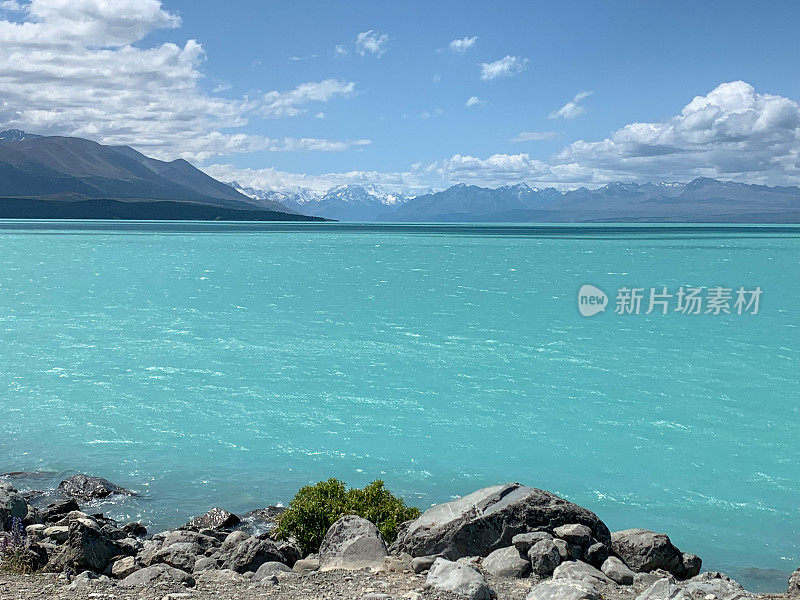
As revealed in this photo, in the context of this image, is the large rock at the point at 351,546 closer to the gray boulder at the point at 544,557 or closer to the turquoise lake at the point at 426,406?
the gray boulder at the point at 544,557

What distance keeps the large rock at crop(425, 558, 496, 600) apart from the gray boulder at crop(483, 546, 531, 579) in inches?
46.7

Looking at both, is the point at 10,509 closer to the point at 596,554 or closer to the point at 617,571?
the point at 596,554

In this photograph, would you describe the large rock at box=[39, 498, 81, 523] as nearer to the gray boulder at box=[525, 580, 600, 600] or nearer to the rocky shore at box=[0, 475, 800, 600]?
the rocky shore at box=[0, 475, 800, 600]

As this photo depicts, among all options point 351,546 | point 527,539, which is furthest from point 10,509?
point 527,539

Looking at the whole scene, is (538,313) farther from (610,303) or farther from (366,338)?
(366,338)

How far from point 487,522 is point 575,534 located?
141cm

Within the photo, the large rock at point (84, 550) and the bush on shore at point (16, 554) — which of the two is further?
the large rock at point (84, 550)

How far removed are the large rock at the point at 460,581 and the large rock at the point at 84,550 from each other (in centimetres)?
524

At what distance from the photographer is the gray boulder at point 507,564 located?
35.2ft

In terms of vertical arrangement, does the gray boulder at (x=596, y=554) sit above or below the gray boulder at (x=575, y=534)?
below

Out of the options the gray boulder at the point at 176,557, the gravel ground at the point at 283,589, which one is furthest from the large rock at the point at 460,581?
the gray boulder at the point at 176,557

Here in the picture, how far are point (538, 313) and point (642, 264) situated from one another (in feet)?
203

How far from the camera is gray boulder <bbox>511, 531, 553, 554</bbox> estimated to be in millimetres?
11203

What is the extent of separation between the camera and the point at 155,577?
10.3 meters
